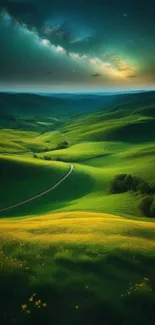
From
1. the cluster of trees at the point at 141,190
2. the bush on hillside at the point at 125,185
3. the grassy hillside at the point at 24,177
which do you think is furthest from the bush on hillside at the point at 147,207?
the grassy hillside at the point at 24,177

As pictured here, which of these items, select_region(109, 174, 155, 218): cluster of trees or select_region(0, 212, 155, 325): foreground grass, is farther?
select_region(109, 174, 155, 218): cluster of trees

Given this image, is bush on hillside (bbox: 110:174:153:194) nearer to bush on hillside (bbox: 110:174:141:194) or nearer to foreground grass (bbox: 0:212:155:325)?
bush on hillside (bbox: 110:174:141:194)

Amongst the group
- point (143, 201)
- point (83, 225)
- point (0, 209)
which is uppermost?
point (83, 225)

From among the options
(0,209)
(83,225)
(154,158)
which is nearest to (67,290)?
(83,225)

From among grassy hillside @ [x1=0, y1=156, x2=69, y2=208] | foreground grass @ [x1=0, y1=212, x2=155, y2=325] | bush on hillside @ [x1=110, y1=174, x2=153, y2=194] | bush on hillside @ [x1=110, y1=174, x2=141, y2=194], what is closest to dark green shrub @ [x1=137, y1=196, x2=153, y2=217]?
bush on hillside @ [x1=110, y1=174, x2=153, y2=194]

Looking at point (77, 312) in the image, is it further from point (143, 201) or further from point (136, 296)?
point (143, 201)

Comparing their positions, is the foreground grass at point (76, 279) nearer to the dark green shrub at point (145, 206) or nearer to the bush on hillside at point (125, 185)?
the dark green shrub at point (145, 206)

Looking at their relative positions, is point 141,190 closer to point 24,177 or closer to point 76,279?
point 24,177

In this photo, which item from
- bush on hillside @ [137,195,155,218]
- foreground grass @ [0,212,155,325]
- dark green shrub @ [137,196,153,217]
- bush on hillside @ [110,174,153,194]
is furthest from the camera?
bush on hillside @ [110,174,153,194]
